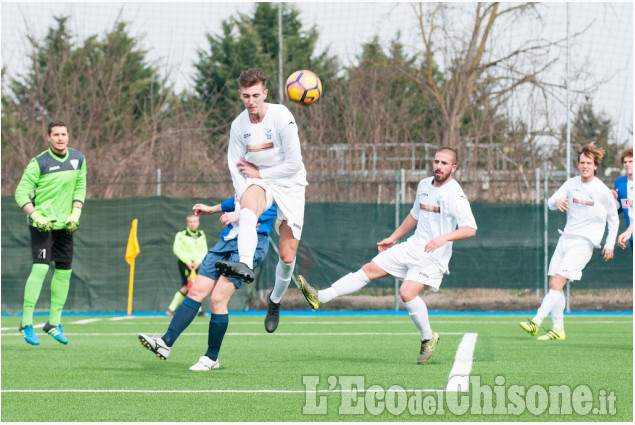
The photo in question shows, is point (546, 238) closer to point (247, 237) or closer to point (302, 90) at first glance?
point (302, 90)

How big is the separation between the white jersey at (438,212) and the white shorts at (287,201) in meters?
1.36

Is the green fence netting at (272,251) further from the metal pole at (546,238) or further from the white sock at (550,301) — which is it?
the white sock at (550,301)

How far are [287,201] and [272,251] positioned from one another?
9735mm

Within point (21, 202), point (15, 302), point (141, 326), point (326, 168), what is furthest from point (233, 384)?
point (326, 168)

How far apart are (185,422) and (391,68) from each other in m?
19.2

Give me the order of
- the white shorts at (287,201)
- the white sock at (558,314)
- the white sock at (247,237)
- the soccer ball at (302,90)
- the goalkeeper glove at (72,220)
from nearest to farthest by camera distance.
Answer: the white sock at (247,237), the white shorts at (287,201), the soccer ball at (302,90), the goalkeeper glove at (72,220), the white sock at (558,314)

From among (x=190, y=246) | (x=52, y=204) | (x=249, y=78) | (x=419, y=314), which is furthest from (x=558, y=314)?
(x=190, y=246)

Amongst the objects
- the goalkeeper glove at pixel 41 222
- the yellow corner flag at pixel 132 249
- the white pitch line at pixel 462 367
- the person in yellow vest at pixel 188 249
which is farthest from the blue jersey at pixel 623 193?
the yellow corner flag at pixel 132 249

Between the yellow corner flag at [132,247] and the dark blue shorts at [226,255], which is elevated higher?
the dark blue shorts at [226,255]

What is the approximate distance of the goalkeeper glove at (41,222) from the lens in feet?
33.1

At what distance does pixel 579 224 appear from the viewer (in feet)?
37.4

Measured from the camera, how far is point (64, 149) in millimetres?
10391

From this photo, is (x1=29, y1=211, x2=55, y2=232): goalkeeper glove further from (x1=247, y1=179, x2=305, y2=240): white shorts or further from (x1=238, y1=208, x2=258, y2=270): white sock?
(x1=238, y1=208, x2=258, y2=270): white sock

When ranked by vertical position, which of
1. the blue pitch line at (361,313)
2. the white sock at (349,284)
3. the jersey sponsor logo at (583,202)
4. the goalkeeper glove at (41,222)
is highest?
the jersey sponsor logo at (583,202)
